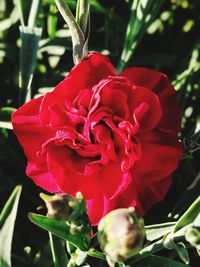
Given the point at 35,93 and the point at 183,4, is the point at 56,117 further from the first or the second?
A: the point at 183,4

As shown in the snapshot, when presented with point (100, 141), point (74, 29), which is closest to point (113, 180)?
point (100, 141)

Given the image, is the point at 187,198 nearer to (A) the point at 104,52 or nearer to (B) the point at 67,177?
(B) the point at 67,177

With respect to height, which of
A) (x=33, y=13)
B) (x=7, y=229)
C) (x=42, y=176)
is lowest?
(x=7, y=229)

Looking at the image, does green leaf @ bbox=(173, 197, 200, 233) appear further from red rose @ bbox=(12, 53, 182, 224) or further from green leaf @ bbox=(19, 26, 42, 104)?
green leaf @ bbox=(19, 26, 42, 104)

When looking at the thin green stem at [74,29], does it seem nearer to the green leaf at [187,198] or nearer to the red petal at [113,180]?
the red petal at [113,180]

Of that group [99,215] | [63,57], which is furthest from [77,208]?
[63,57]

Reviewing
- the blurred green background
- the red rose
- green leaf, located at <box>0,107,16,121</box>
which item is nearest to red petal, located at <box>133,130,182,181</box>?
the red rose
